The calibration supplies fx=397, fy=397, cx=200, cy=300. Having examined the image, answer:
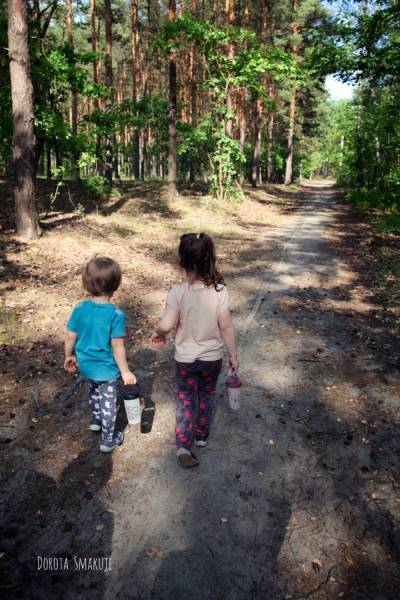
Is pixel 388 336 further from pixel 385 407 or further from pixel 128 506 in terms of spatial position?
pixel 128 506

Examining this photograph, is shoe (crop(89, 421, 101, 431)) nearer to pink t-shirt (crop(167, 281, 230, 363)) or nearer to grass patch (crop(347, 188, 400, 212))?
pink t-shirt (crop(167, 281, 230, 363))

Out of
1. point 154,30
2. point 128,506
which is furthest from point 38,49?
point 154,30

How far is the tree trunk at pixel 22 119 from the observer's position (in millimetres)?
9336

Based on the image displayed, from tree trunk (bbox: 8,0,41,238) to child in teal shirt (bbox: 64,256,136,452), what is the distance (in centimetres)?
778

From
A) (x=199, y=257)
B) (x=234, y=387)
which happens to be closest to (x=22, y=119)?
(x=199, y=257)

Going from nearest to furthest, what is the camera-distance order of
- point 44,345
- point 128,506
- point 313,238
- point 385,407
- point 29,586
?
1. point 29,586
2. point 128,506
3. point 385,407
4. point 44,345
5. point 313,238

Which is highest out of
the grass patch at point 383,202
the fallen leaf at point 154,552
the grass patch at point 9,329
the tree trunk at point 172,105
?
the tree trunk at point 172,105

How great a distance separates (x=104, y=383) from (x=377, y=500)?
8.49 feet

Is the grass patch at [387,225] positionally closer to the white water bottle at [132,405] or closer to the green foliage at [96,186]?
the green foliage at [96,186]

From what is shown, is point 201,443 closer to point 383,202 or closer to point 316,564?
point 316,564

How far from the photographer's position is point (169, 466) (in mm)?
3713

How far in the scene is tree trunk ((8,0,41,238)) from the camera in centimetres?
934

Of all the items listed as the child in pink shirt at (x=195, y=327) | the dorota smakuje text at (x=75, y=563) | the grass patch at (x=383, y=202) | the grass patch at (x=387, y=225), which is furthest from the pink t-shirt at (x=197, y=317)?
the grass patch at (x=383, y=202)

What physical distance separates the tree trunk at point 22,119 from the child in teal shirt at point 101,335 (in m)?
7.78
